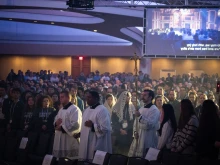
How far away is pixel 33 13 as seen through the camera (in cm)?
2911

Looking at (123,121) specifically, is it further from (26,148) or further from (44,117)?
(26,148)

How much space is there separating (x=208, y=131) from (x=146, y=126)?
265 centimetres

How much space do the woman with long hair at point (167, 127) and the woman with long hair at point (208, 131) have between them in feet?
4.52

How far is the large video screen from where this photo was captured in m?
17.6

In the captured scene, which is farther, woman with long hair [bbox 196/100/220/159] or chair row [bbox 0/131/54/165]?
chair row [bbox 0/131/54/165]

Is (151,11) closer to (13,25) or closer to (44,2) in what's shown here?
(44,2)

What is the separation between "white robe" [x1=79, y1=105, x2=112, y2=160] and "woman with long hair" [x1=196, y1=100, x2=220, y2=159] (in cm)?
223

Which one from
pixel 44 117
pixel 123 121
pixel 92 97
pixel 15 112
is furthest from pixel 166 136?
pixel 15 112

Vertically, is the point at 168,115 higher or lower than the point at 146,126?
higher

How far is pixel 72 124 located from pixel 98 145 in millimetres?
744

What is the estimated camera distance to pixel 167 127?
1134 cm

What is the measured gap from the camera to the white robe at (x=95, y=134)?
11516 mm

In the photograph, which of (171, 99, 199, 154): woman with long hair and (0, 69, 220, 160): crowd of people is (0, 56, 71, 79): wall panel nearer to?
(0, 69, 220, 160): crowd of people

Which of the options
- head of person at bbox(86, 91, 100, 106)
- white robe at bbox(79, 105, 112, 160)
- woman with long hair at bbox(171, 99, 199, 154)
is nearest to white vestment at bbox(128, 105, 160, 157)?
white robe at bbox(79, 105, 112, 160)
